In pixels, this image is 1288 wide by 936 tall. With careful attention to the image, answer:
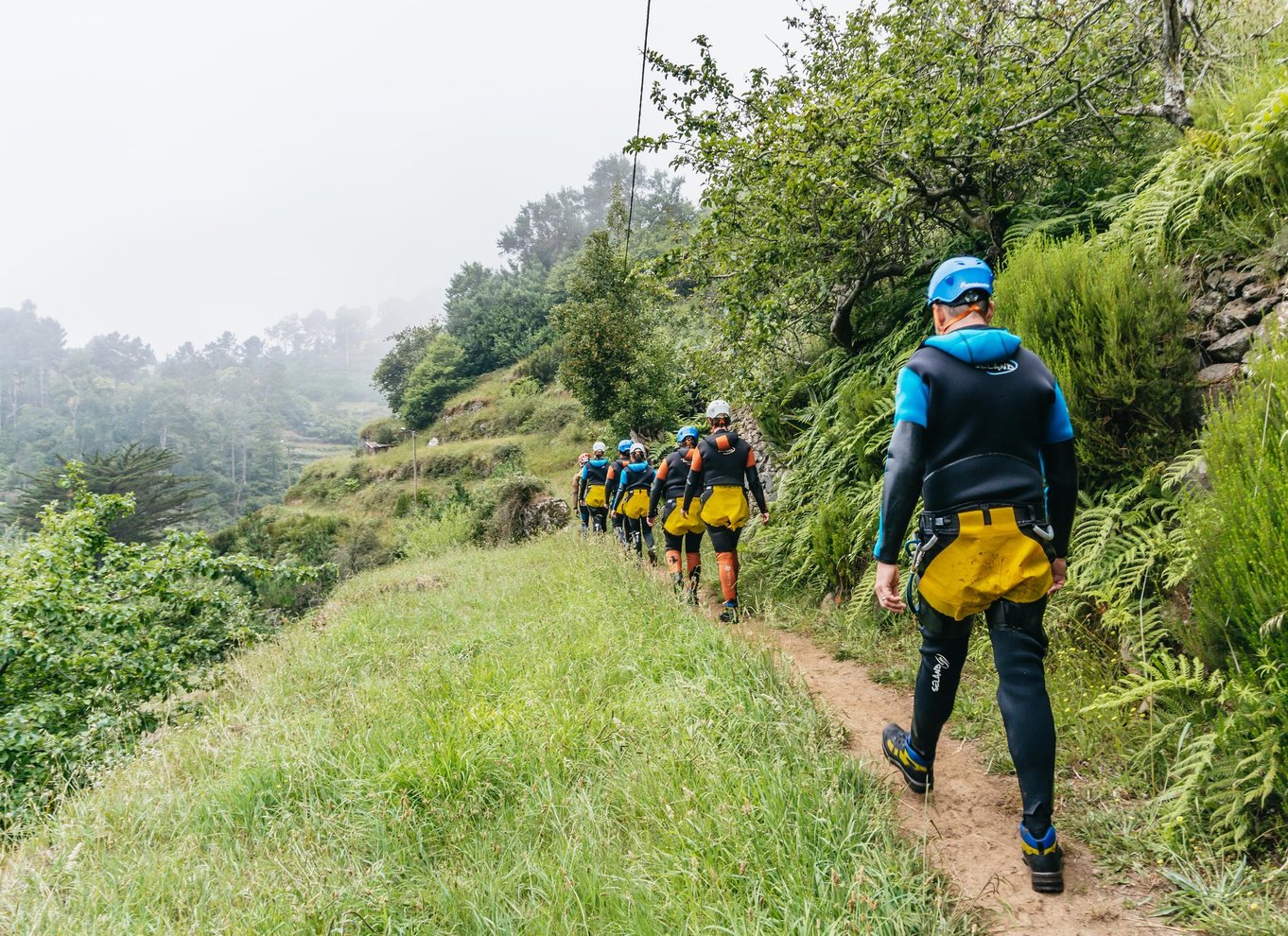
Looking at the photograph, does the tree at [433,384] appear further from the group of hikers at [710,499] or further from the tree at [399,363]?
the group of hikers at [710,499]

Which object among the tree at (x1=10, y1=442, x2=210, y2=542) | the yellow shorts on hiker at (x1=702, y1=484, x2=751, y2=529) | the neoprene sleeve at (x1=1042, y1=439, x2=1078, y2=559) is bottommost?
the tree at (x1=10, y1=442, x2=210, y2=542)

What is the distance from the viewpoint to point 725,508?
636cm

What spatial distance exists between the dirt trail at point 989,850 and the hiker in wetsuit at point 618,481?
771cm

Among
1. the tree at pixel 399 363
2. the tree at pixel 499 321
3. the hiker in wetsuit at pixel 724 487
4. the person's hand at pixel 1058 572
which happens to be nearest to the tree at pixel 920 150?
the hiker in wetsuit at pixel 724 487

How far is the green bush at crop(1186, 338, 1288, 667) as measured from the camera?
2213 mm

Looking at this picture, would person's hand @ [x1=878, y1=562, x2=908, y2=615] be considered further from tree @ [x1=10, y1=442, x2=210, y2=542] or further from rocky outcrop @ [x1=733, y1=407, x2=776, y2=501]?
tree @ [x1=10, y1=442, x2=210, y2=542]

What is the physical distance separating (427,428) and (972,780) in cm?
5423

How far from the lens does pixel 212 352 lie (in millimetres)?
178625

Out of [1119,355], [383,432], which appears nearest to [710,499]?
[1119,355]

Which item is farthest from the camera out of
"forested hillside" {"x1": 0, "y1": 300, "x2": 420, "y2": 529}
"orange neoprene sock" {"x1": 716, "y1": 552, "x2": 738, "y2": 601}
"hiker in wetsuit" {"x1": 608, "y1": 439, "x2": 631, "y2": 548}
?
"forested hillside" {"x1": 0, "y1": 300, "x2": 420, "y2": 529}

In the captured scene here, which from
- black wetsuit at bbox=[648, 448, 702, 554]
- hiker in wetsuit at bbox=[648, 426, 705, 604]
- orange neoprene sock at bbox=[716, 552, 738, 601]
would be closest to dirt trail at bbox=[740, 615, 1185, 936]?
orange neoprene sock at bbox=[716, 552, 738, 601]

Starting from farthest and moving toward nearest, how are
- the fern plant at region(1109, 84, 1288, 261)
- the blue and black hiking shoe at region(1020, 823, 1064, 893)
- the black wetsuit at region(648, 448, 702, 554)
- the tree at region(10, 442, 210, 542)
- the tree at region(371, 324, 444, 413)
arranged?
1. the tree at region(371, 324, 444, 413)
2. the tree at region(10, 442, 210, 542)
3. the black wetsuit at region(648, 448, 702, 554)
4. the fern plant at region(1109, 84, 1288, 261)
5. the blue and black hiking shoe at region(1020, 823, 1064, 893)

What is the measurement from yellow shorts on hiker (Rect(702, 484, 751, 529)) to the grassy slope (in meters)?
1.78

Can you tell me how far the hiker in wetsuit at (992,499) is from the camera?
7.66 feet
